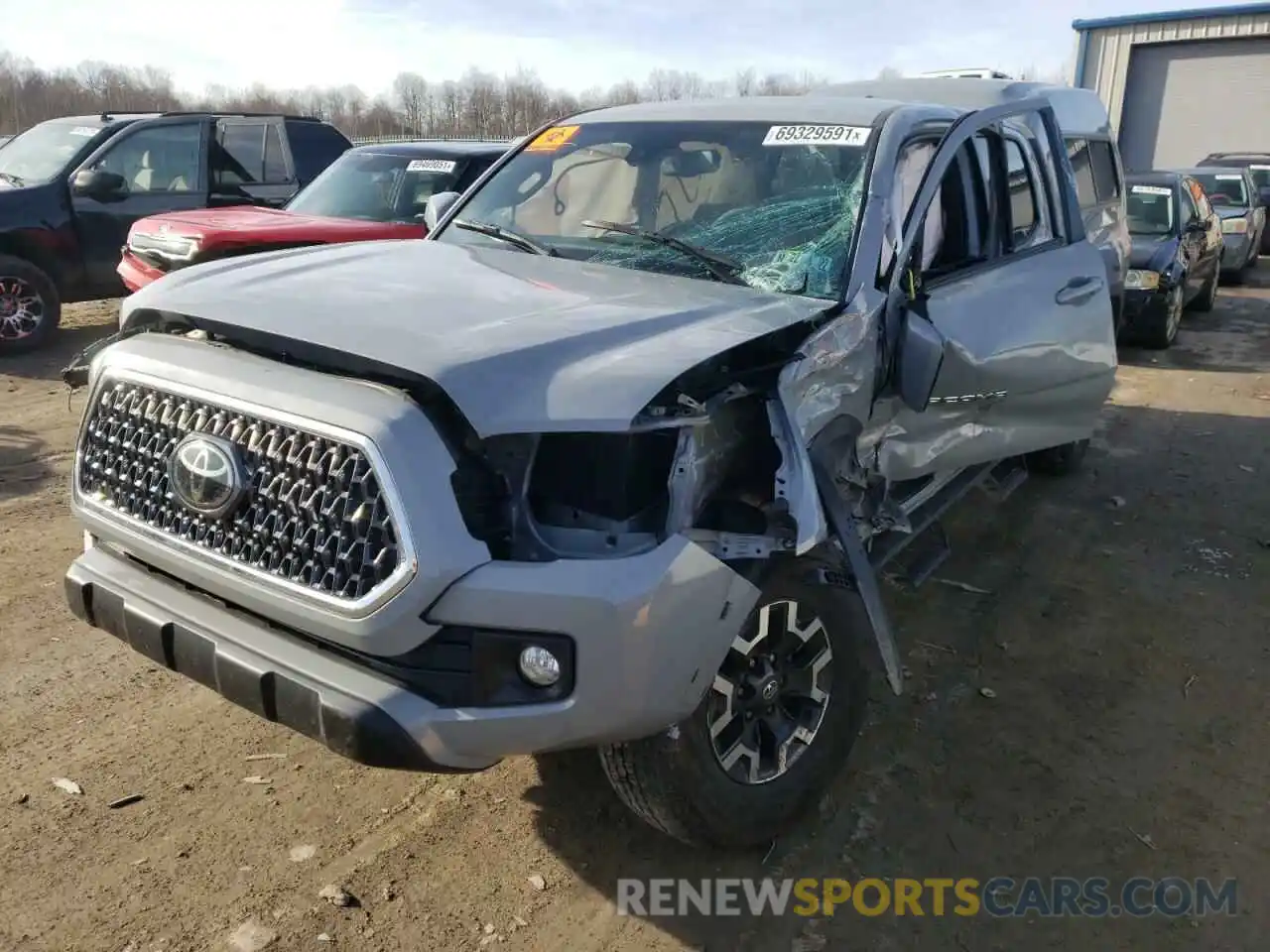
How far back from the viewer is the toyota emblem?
249 centimetres

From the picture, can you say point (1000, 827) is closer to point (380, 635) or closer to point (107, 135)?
point (380, 635)

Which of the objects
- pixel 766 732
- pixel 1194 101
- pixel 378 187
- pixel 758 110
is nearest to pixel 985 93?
pixel 758 110

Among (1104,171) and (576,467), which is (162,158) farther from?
(576,467)

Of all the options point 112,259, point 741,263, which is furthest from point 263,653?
point 112,259

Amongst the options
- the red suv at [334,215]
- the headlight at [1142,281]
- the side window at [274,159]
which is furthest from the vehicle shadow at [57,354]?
the headlight at [1142,281]

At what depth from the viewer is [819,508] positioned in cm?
278

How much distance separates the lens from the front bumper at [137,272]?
7773 millimetres

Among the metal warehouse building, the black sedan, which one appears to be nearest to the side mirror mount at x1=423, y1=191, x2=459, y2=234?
the black sedan

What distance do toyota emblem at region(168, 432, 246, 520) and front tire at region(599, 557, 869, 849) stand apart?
3.77ft

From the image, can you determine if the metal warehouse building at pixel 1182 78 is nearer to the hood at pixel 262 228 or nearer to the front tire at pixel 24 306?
the hood at pixel 262 228

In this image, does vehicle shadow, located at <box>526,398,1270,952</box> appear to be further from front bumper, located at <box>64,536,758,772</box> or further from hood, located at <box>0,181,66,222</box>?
hood, located at <box>0,181,66,222</box>

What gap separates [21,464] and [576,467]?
4.81 metres

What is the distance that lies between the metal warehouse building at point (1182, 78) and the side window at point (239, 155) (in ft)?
64.8

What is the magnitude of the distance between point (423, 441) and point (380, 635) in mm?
447
